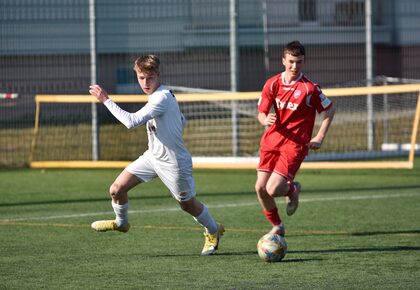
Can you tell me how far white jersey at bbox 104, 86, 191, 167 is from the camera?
896cm

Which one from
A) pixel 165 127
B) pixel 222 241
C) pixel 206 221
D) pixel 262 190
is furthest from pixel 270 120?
pixel 222 241

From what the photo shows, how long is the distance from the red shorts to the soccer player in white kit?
0.78 metres

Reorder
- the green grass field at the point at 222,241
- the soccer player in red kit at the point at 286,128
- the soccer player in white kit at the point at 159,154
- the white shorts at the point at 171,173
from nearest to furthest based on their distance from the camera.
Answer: the green grass field at the point at 222,241 → the soccer player in white kit at the point at 159,154 → the white shorts at the point at 171,173 → the soccer player in red kit at the point at 286,128

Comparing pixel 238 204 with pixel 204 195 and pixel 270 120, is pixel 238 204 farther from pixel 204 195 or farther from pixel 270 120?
pixel 270 120

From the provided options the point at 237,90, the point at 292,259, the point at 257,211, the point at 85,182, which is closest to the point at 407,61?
the point at 237,90

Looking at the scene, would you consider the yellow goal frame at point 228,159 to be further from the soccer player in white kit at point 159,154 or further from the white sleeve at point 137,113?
the white sleeve at point 137,113

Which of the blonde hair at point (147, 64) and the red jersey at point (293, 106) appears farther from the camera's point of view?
the red jersey at point (293, 106)

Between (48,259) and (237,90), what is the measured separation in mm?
10034

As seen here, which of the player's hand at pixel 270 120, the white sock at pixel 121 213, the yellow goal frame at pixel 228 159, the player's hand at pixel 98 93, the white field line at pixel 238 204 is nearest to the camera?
the player's hand at pixel 98 93

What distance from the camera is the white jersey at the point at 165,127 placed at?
8961 millimetres

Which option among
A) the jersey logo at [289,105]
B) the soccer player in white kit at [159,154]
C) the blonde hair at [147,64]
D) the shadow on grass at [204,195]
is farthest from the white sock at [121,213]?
the shadow on grass at [204,195]

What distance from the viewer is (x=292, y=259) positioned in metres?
8.93

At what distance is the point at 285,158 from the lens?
9680 millimetres

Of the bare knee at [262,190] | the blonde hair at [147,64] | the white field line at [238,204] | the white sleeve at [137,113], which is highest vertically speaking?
the blonde hair at [147,64]
